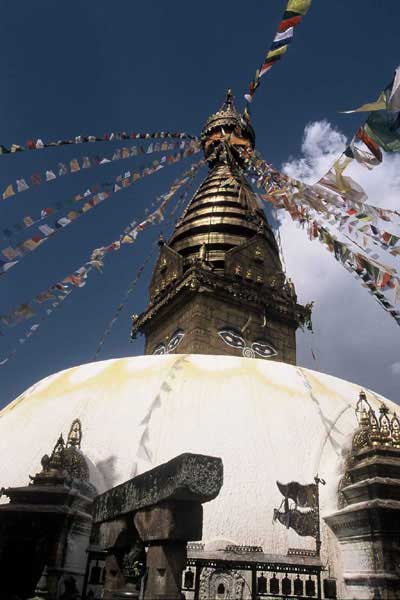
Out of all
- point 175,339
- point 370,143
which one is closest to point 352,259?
point 370,143

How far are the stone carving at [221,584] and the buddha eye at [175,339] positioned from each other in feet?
35.9

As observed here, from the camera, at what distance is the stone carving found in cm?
755

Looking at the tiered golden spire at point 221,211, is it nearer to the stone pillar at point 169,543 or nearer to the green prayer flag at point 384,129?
the green prayer flag at point 384,129

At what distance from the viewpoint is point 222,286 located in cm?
1856

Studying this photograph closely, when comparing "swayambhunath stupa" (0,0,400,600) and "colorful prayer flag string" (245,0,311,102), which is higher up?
"colorful prayer flag string" (245,0,311,102)

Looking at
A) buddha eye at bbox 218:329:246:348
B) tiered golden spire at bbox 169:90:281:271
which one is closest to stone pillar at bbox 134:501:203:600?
buddha eye at bbox 218:329:246:348

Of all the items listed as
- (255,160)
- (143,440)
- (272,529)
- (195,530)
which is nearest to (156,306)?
(255,160)

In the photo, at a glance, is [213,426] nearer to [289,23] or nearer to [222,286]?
[289,23]

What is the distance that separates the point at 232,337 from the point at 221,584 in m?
11.0

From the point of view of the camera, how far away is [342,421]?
10.3 m

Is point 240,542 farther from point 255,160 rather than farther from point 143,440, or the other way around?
point 255,160

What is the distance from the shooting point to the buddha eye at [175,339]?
18.4 metres

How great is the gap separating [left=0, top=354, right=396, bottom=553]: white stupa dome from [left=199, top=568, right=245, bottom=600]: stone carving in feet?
1.60

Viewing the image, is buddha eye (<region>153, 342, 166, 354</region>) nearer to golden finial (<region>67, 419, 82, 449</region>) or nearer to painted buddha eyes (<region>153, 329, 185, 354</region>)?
painted buddha eyes (<region>153, 329, 185, 354</region>)
